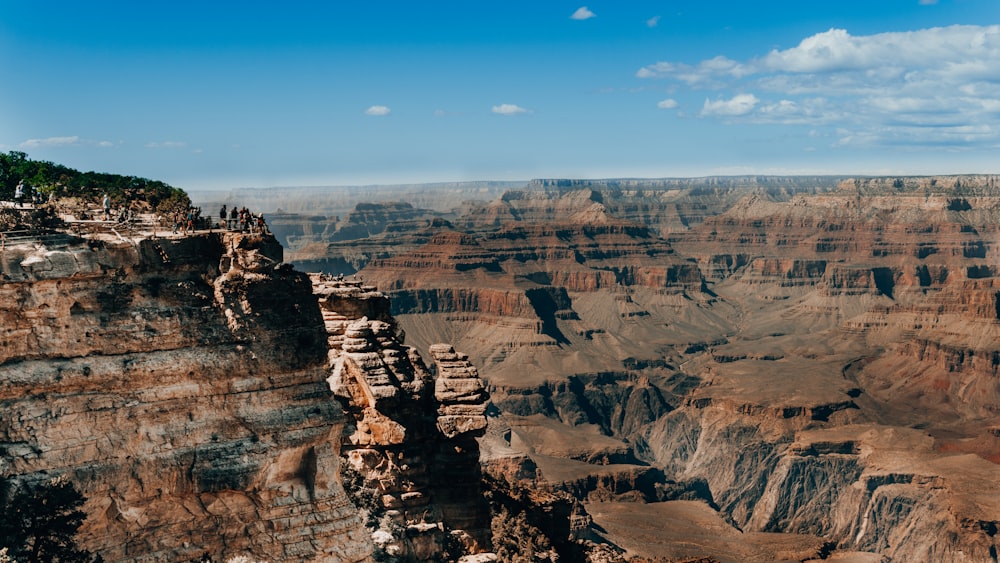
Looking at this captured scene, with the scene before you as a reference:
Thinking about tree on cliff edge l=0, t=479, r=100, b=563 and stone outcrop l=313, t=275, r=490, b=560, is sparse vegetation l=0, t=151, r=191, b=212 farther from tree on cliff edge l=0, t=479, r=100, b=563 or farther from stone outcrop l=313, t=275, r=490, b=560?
tree on cliff edge l=0, t=479, r=100, b=563

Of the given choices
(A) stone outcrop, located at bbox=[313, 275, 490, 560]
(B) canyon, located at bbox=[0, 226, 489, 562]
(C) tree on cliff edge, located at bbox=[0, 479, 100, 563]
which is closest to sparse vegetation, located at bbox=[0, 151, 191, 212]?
(A) stone outcrop, located at bbox=[313, 275, 490, 560]

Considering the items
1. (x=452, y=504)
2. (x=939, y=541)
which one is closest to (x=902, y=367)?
(x=939, y=541)

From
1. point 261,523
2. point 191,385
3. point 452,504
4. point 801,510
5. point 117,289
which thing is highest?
point 117,289

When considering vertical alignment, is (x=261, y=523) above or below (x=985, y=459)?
above

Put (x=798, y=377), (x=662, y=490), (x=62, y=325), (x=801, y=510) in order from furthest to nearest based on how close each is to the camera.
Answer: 1. (x=798, y=377)
2. (x=801, y=510)
3. (x=662, y=490)
4. (x=62, y=325)

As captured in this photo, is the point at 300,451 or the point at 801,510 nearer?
the point at 300,451

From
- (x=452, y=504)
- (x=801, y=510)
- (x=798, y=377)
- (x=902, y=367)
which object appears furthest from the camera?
(x=902, y=367)

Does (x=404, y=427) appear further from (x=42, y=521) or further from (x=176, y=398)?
(x=42, y=521)

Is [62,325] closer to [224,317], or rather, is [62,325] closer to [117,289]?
[117,289]
